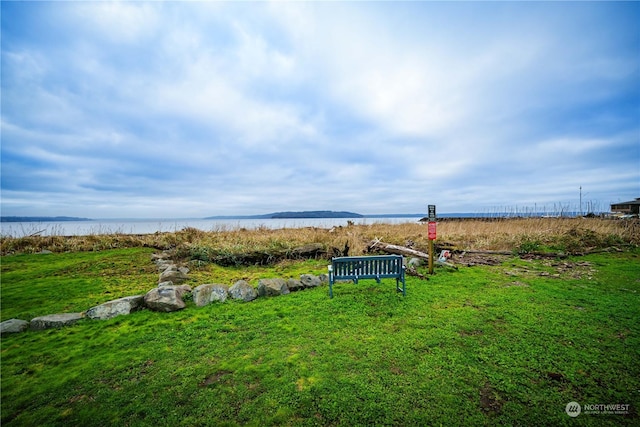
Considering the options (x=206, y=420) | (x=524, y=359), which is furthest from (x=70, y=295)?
(x=524, y=359)

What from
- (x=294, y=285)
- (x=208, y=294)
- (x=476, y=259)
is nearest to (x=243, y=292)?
(x=208, y=294)

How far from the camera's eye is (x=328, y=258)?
1177 centimetres

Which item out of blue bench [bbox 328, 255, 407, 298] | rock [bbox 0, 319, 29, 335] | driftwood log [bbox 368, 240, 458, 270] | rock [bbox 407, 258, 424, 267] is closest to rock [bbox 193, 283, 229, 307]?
blue bench [bbox 328, 255, 407, 298]

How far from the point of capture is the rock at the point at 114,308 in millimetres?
5078

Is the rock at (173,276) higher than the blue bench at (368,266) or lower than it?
lower

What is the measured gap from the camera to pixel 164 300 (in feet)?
18.1

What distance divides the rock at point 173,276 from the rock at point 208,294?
190 centimetres

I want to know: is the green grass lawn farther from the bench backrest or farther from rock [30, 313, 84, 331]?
the bench backrest

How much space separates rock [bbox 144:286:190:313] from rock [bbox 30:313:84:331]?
1.11 metres

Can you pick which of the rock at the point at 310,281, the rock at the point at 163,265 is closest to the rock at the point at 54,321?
the rock at the point at 163,265

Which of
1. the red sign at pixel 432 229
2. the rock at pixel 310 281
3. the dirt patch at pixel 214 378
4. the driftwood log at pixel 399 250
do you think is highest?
the red sign at pixel 432 229

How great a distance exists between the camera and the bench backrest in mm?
6352

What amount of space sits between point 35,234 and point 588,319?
65.9 ft

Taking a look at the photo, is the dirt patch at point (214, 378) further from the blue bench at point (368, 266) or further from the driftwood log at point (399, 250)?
the driftwood log at point (399, 250)
